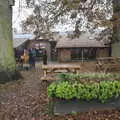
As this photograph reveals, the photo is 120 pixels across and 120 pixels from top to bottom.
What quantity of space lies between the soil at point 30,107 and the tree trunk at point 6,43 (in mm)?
1964

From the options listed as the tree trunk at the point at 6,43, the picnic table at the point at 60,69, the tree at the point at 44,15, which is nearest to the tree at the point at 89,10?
the tree at the point at 44,15

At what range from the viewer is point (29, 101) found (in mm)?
9812

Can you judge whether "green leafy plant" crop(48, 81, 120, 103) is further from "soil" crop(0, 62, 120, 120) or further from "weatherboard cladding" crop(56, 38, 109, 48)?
"weatherboard cladding" crop(56, 38, 109, 48)

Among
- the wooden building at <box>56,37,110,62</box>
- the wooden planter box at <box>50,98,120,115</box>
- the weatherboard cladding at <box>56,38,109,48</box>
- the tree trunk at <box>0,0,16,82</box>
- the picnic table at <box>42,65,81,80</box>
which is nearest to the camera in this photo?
the wooden planter box at <box>50,98,120,115</box>

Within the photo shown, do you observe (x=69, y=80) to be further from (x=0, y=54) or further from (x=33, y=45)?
(x=33, y=45)

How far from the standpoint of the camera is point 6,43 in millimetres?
14633

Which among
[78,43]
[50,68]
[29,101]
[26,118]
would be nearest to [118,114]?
[26,118]

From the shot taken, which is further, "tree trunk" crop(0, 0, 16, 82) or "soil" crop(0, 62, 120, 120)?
"tree trunk" crop(0, 0, 16, 82)

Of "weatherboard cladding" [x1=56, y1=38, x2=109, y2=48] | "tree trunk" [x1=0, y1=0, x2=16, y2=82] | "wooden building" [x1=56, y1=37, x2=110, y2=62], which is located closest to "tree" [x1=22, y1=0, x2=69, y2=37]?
"tree trunk" [x1=0, y1=0, x2=16, y2=82]

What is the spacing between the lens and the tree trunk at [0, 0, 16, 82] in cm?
1416

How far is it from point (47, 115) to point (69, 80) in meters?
1.30

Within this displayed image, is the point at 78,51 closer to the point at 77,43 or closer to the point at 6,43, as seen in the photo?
the point at 77,43

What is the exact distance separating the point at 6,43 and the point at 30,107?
628 cm

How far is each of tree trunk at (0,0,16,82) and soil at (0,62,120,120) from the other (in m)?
1.96
